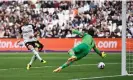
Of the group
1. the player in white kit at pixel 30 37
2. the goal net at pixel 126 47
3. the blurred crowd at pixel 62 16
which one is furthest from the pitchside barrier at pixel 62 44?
the player in white kit at pixel 30 37

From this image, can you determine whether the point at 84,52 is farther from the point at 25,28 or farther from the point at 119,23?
the point at 119,23

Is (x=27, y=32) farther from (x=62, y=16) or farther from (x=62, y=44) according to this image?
(x=62, y=16)

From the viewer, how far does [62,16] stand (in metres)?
43.9

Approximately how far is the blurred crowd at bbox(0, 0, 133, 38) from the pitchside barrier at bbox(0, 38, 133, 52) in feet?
2.99

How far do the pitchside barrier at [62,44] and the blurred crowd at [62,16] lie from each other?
2.99 ft

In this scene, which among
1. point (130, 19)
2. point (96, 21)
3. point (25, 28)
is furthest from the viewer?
point (96, 21)

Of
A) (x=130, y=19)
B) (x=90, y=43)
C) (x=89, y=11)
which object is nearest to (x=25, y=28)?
(x=90, y=43)

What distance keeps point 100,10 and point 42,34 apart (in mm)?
6060

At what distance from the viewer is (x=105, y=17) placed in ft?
140

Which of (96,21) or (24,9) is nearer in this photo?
(96,21)

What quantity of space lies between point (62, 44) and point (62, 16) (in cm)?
511

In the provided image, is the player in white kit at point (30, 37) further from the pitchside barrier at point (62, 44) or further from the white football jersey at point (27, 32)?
the pitchside barrier at point (62, 44)

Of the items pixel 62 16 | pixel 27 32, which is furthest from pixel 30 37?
pixel 62 16

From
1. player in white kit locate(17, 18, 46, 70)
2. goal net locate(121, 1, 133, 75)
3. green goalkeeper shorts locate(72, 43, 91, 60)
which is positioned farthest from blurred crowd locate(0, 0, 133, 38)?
green goalkeeper shorts locate(72, 43, 91, 60)
